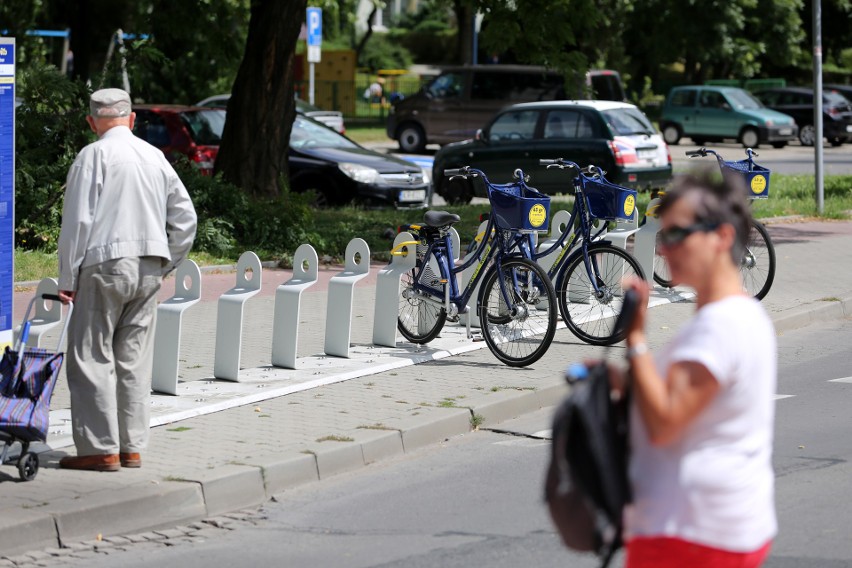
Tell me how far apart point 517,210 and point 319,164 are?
985cm

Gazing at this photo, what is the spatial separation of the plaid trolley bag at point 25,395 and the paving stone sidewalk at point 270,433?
0.84ft

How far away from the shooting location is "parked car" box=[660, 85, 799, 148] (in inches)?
1443

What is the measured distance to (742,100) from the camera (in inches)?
1487

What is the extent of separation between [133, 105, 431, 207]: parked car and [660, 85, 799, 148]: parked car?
19.7 meters

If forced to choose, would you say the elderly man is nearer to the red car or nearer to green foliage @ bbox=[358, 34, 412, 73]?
the red car

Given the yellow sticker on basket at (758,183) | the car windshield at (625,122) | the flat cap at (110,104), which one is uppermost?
the car windshield at (625,122)

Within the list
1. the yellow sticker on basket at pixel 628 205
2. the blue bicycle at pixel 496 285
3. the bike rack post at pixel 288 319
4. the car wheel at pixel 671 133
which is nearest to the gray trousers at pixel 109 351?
the bike rack post at pixel 288 319

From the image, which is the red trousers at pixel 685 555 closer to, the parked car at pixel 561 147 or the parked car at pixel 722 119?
the parked car at pixel 561 147

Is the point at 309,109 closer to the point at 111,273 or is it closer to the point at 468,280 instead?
the point at 468,280

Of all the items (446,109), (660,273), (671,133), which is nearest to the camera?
(660,273)

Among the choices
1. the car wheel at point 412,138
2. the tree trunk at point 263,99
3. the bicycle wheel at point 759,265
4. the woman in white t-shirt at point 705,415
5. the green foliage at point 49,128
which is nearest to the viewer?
the woman in white t-shirt at point 705,415

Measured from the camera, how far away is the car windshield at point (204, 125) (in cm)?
1897

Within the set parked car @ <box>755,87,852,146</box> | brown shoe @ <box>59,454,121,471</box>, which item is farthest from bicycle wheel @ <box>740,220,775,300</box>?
parked car @ <box>755,87,852,146</box>

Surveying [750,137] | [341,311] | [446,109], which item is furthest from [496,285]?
[750,137]
